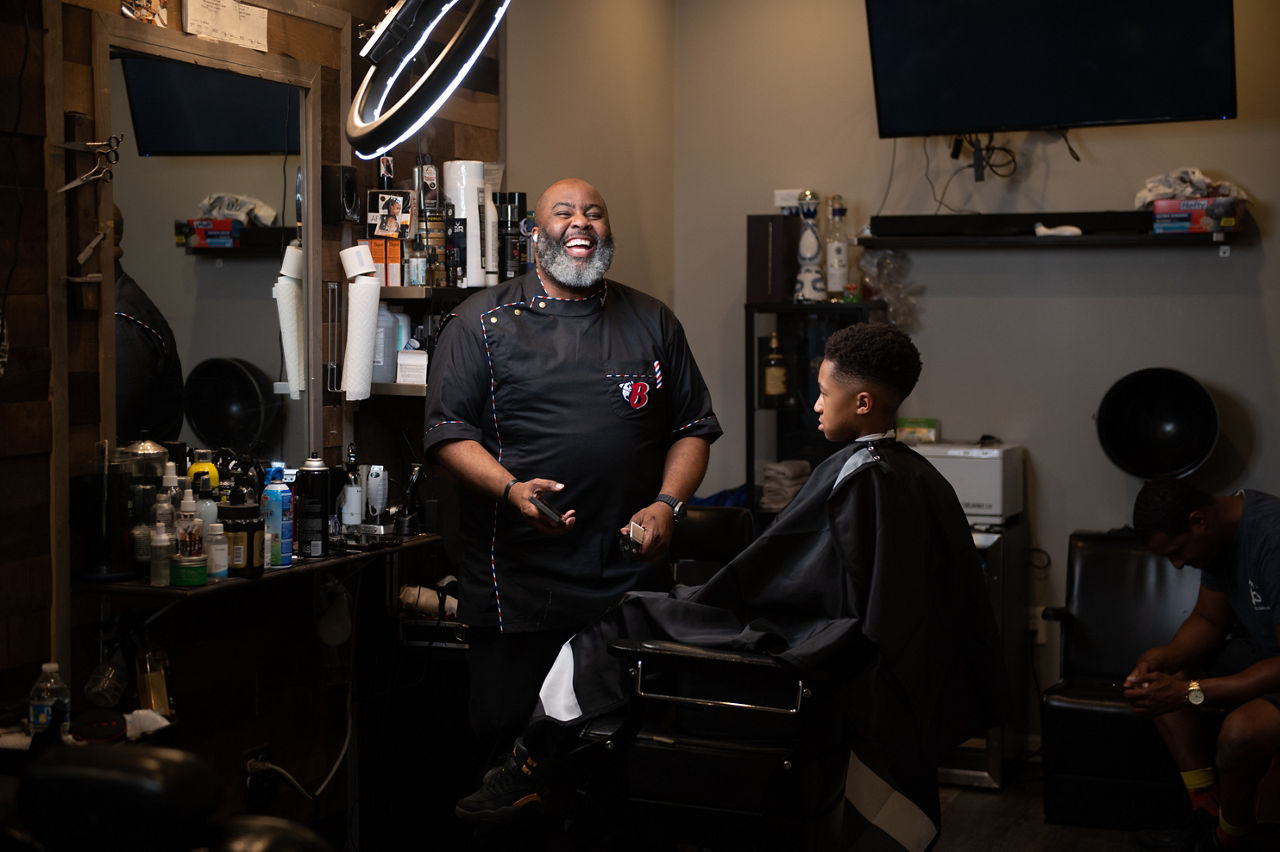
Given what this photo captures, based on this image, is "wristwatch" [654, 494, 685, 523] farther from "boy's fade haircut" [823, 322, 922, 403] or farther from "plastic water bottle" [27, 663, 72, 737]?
"plastic water bottle" [27, 663, 72, 737]

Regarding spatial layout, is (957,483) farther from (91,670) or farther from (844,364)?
(91,670)

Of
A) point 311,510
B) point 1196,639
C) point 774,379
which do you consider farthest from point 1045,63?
point 311,510

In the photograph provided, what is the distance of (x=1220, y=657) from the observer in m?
3.43

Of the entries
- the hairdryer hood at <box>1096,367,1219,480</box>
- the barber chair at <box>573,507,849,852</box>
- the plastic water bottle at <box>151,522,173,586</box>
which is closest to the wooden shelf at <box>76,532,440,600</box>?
the plastic water bottle at <box>151,522,173,586</box>

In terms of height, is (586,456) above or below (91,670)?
above

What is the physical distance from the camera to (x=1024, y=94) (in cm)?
387

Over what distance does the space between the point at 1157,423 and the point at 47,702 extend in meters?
3.32

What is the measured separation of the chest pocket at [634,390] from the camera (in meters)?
2.81

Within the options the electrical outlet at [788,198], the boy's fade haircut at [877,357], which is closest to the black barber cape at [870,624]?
the boy's fade haircut at [877,357]

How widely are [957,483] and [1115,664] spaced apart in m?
0.72

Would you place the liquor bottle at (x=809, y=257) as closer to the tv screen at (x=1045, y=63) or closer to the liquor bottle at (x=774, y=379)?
the liquor bottle at (x=774, y=379)

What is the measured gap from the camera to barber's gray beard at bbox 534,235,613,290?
2830 mm

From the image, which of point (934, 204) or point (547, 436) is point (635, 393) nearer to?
point (547, 436)

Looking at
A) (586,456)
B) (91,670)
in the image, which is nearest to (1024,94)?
(586,456)
